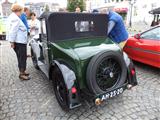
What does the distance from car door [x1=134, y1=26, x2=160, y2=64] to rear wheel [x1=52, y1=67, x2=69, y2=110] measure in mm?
2783

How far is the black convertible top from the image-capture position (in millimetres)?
3609

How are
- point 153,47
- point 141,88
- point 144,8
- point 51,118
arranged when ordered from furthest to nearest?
1. point 144,8
2. point 153,47
3. point 141,88
4. point 51,118

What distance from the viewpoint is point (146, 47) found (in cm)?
499

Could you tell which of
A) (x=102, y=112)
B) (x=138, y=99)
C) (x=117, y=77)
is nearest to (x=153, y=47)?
(x=138, y=99)

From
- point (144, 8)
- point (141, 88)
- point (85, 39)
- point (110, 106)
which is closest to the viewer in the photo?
point (110, 106)

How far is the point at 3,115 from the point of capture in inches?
131

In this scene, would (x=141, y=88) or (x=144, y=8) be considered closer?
(x=141, y=88)

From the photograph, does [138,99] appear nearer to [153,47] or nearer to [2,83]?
[153,47]

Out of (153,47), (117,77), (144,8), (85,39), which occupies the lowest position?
(117,77)

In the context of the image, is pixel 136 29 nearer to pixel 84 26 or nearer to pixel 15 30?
pixel 84 26

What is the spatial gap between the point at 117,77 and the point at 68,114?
1139 mm

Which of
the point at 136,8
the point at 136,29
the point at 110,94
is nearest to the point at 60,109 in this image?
the point at 110,94

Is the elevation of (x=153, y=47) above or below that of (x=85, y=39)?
below

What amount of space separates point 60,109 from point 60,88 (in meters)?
0.40
